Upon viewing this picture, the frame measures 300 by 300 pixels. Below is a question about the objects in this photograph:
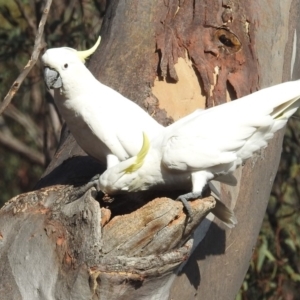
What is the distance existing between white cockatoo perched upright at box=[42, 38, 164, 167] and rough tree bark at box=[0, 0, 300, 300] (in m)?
0.14

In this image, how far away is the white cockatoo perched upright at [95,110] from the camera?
72.2 inches

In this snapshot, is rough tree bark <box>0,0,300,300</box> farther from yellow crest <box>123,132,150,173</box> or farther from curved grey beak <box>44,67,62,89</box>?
curved grey beak <box>44,67,62,89</box>

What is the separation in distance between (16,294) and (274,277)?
229 cm

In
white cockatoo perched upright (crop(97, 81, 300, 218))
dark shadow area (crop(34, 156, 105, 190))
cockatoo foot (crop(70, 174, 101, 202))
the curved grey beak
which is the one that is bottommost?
dark shadow area (crop(34, 156, 105, 190))

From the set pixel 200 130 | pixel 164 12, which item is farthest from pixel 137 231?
pixel 164 12

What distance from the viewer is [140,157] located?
1.73m

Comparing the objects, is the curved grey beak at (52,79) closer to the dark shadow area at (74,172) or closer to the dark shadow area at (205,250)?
the dark shadow area at (74,172)

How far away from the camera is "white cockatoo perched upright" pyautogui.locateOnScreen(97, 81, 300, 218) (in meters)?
1.74

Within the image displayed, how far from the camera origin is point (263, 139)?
180 cm

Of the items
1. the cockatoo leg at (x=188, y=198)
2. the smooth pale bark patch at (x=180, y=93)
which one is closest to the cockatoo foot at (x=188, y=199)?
the cockatoo leg at (x=188, y=198)

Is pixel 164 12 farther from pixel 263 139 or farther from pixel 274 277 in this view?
pixel 274 277

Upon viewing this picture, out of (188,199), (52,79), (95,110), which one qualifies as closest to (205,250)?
(188,199)

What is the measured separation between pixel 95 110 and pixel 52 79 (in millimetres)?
124

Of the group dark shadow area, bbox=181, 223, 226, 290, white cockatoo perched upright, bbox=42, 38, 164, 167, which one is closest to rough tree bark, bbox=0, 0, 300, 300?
dark shadow area, bbox=181, 223, 226, 290
